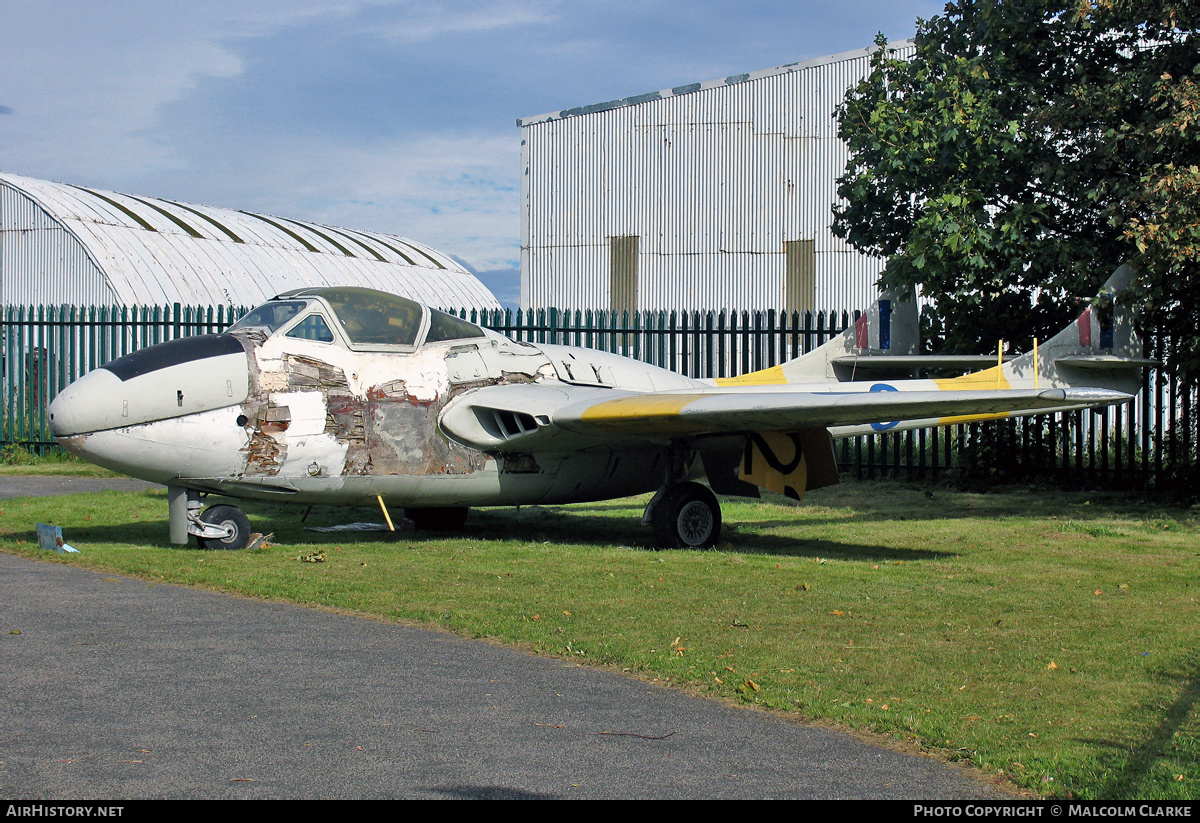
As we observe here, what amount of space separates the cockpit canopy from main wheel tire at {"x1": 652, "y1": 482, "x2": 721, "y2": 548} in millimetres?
2839

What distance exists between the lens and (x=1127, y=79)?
14.4m

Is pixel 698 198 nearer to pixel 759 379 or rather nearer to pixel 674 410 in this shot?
pixel 759 379

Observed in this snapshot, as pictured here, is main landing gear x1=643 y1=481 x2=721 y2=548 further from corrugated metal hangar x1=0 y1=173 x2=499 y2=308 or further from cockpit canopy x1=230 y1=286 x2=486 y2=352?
corrugated metal hangar x1=0 y1=173 x2=499 y2=308

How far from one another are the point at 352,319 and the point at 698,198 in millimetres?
25252

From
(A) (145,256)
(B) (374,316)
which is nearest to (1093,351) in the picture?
(B) (374,316)

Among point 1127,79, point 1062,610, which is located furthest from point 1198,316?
point 1062,610

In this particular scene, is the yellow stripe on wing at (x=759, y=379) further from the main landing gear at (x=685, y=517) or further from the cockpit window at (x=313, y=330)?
the cockpit window at (x=313, y=330)

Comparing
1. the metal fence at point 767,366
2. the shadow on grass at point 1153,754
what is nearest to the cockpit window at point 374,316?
the shadow on grass at point 1153,754

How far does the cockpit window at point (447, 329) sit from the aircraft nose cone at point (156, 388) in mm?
1950

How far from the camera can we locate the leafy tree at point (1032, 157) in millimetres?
13773

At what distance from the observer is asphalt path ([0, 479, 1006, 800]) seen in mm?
4098

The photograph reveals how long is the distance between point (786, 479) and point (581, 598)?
13.4 ft

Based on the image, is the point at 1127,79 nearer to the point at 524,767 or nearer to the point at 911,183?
the point at 911,183

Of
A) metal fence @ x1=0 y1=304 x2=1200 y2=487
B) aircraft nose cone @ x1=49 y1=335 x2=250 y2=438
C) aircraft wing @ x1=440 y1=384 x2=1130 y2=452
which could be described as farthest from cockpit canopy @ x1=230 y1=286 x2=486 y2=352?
metal fence @ x1=0 y1=304 x2=1200 y2=487
